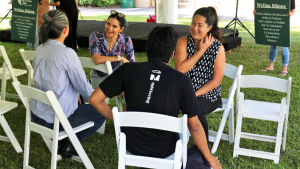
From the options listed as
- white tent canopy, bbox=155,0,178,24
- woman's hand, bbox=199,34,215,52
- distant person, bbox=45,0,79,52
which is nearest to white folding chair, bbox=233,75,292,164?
woman's hand, bbox=199,34,215,52

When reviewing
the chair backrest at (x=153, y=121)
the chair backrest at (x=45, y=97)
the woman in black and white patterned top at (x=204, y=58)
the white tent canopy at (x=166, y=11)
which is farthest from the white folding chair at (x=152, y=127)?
the white tent canopy at (x=166, y=11)

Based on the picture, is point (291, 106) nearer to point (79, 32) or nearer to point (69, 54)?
point (69, 54)

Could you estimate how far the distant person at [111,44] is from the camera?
3332mm

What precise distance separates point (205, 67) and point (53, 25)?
1.27 m

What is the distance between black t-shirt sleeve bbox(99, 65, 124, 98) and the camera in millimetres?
1933

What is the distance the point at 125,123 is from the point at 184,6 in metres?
18.7

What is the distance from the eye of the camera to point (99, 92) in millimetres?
2002

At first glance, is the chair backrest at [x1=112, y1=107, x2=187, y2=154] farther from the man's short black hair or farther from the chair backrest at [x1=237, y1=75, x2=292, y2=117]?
the chair backrest at [x1=237, y1=75, x2=292, y2=117]

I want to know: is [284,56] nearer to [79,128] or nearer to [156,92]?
[79,128]

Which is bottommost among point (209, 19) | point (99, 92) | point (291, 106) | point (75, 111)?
point (291, 106)

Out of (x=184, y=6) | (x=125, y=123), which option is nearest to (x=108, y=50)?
(x=125, y=123)

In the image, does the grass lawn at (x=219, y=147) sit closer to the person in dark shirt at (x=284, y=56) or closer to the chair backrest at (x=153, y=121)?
the person in dark shirt at (x=284, y=56)

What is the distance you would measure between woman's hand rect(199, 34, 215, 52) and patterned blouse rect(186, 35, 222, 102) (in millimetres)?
37

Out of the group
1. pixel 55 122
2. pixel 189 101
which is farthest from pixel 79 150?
pixel 189 101
